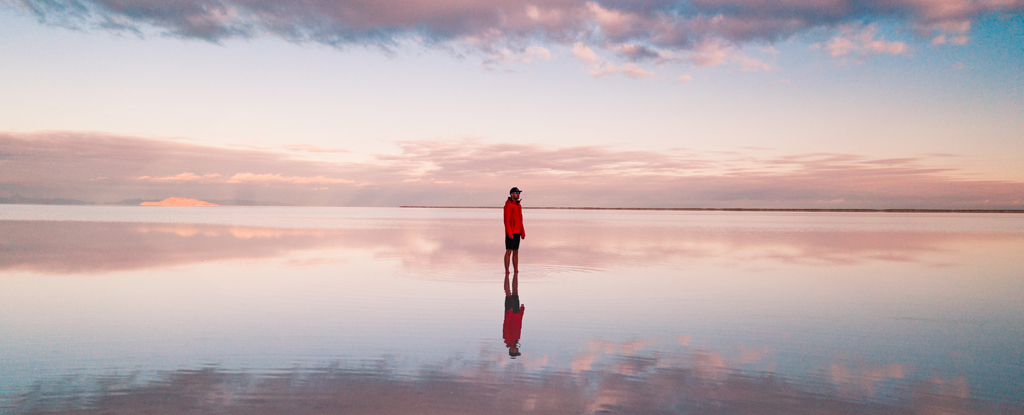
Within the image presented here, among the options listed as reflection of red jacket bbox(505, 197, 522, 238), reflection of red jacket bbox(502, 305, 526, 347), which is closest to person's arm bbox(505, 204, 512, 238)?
reflection of red jacket bbox(505, 197, 522, 238)

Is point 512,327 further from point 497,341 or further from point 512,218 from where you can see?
point 512,218

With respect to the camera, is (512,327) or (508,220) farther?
Answer: (508,220)

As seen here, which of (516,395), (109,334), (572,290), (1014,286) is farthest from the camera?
(1014,286)

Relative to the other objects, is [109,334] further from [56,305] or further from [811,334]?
[811,334]

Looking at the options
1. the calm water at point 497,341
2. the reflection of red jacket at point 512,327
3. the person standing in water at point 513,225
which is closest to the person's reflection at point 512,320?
the reflection of red jacket at point 512,327

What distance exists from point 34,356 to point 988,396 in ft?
31.3

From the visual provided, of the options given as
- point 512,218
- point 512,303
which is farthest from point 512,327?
point 512,218

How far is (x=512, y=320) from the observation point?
8.08m

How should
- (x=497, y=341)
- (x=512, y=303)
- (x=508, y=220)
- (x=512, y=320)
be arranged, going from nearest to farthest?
(x=497, y=341) < (x=512, y=320) < (x=512, y=303) < (x=508, y=220)

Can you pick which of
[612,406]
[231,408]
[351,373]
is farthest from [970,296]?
[231,408]

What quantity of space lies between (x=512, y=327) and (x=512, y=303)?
1.83 m

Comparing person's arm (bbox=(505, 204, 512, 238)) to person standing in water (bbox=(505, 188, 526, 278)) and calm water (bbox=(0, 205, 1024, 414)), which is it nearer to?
person standing in water (bbox=(505, 188, 526, 278))

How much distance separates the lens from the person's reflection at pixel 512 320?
21.7ft

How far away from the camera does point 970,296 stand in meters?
11.0
